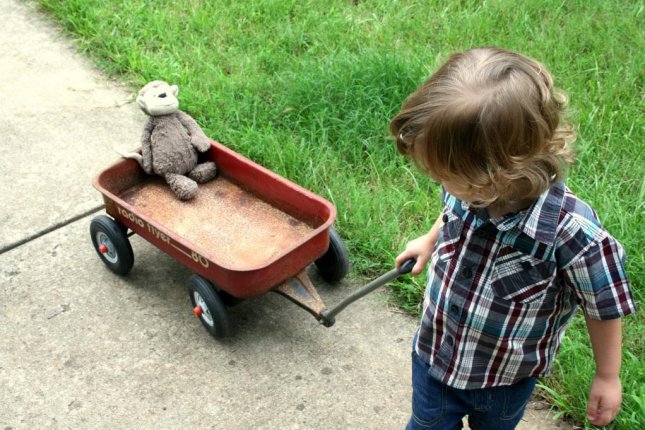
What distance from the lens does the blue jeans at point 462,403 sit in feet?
6.18

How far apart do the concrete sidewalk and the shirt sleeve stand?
3.06 feet

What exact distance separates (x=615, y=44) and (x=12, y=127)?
307cm

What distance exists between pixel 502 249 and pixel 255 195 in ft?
5.11

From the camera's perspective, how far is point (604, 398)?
1708 millimetres

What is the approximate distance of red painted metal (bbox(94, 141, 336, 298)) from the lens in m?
2.51

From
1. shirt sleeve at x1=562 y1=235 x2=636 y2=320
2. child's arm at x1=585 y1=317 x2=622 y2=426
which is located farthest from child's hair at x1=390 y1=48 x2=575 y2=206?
child's arm at x1=585 y1=317 x2=622 y2=426

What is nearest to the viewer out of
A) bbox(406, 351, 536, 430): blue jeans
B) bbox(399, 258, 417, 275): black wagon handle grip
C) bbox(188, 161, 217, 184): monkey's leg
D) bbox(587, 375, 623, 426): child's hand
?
bbox(587, 375, 623, 426): child's hand

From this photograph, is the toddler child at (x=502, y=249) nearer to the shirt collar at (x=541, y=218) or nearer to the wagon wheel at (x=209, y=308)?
the shirt collar at (x=541, y=218)

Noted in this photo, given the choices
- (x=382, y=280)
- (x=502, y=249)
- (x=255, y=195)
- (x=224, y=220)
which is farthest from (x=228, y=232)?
(x=502, y=249)

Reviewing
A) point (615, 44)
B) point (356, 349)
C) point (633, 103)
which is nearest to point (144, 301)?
point (356, 349)

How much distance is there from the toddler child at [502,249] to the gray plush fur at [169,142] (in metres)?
1.38

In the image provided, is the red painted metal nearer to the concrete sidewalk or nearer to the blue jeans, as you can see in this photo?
the concrete sidewalk

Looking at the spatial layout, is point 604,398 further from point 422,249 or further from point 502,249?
point 422,249

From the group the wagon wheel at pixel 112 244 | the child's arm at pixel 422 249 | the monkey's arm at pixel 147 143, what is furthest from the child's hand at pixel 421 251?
the monkey's arm at pixel 147 143
